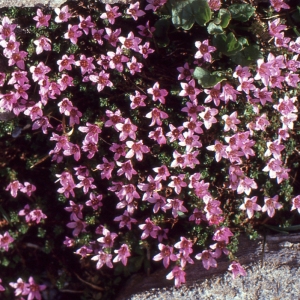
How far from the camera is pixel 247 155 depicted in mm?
3205

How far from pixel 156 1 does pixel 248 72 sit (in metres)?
0.84

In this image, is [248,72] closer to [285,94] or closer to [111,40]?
[285,94]

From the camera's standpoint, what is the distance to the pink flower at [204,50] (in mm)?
3150

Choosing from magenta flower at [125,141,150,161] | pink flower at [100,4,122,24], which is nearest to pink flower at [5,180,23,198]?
magenta flower at [125,141,150,161]

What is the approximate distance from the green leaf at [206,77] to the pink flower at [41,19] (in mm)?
1130

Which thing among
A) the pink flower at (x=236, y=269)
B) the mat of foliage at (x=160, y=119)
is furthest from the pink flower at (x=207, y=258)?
the pink flower at (x=236, y=269)

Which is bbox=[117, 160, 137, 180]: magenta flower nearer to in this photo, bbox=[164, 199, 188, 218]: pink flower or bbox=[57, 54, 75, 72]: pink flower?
bbox=[164, 199, 188, 218]: pink flower

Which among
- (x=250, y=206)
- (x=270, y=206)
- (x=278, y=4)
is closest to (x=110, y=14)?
(x=278, y=4)

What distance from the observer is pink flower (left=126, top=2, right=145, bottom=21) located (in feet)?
10.6

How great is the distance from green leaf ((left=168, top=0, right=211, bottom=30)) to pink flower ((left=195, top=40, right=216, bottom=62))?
0.14 m

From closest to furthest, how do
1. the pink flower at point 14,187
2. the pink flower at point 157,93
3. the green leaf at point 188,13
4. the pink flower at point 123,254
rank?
the green leaf at point 188,13
the pink flower at point 157,93
the pink flower at point 123,254
the pink flower at point 14,187

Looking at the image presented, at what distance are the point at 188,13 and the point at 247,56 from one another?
51cm

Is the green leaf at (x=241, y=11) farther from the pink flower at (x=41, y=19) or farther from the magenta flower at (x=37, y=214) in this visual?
the magenta flower at (x=37, y=214)

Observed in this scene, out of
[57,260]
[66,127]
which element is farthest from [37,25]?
[57,260]
